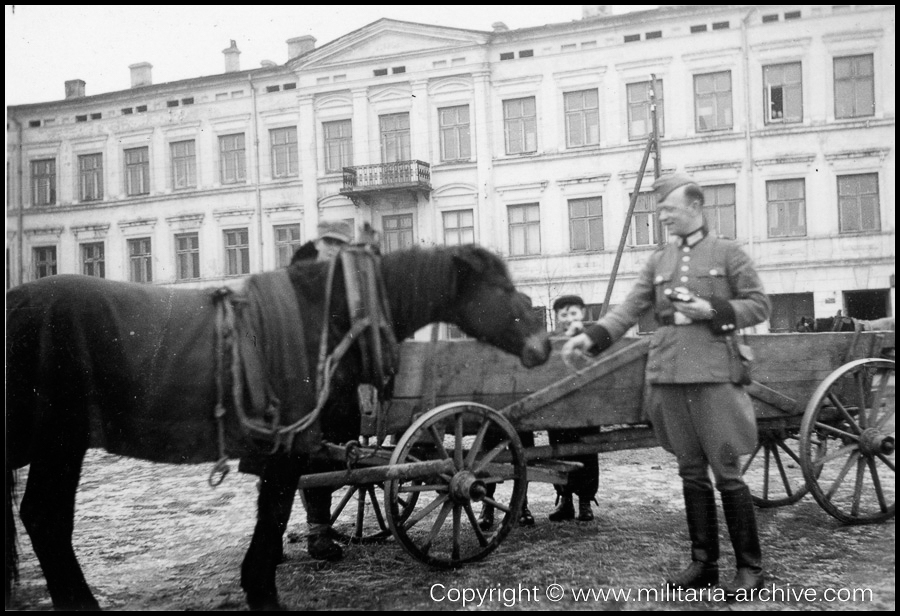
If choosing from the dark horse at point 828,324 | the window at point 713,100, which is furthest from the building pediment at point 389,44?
the dark horse at point 828,324

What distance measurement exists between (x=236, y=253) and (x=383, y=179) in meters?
1.09

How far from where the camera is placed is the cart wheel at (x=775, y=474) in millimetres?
4339

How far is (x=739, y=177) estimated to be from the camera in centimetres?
526

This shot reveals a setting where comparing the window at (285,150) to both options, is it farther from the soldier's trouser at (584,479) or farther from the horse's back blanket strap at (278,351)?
the soldier's trouser at (584,479)

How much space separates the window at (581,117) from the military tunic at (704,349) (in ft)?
5.75

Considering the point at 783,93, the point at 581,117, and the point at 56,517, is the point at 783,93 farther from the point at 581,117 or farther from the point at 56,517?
the point at 56,517

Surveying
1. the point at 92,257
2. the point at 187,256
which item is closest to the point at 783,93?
the point at 187,256

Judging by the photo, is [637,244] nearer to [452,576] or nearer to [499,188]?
[499,188]

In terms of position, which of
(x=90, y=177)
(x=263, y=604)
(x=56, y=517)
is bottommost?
(x=263, y=604)

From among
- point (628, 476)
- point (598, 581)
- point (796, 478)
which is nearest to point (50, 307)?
point (598, 581)

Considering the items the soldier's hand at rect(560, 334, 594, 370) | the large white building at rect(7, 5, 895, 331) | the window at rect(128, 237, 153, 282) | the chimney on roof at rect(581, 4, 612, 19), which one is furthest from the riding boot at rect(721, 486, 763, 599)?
the window at rect(128, 237, 153, 282)

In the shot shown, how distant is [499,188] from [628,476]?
2.86m

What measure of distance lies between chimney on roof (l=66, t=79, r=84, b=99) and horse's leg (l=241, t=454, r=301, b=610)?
2694mm

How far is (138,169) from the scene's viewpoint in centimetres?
442
